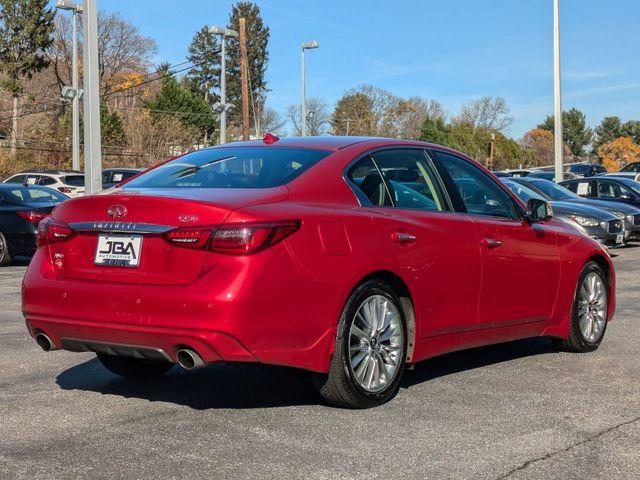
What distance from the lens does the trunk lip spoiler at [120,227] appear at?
4.66 m

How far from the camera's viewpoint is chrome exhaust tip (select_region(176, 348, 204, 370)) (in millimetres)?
4578

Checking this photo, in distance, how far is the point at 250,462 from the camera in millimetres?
4129

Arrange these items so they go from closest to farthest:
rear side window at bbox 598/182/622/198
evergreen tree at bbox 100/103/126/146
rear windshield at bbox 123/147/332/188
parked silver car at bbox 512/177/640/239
→ rear windshield at bbox 123/147/332/188, parked silver car at bbox 512/177/640/239, rear side window at bbox 598/182/622/198, evergreen tree at bbox 100/103/126/146

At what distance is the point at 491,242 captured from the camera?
604 cm

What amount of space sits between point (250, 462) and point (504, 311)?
2.59 m

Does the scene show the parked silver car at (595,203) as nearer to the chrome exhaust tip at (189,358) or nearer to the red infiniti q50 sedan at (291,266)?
the red infiniti q50 sedan at (291,266)

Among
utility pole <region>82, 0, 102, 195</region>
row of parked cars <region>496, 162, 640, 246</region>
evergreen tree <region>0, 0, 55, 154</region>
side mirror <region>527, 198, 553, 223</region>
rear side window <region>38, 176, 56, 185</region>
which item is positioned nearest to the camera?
side mirror <region>527, 198, 553, 223</region>

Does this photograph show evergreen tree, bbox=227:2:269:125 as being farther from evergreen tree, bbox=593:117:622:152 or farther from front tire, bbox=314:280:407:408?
front tire, bbox=314:280:407:408

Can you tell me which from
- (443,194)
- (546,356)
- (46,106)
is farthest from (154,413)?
(46,106)

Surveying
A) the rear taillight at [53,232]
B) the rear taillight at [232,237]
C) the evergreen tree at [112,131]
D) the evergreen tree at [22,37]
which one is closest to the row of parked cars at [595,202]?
the rear taillight at [232,237]

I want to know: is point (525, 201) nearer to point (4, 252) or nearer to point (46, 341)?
point (4, 252)

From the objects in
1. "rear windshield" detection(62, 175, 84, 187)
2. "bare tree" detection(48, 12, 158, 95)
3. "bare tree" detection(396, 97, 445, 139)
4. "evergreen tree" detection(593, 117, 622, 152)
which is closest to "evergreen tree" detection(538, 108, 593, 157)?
"evergreen tree" detection(593, 117, 622, 152)

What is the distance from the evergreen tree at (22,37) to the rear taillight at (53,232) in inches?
2366

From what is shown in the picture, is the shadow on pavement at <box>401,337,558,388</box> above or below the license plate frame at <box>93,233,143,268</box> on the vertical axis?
below
